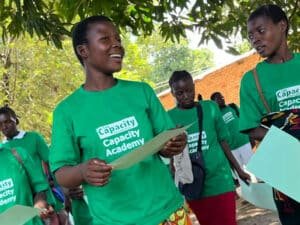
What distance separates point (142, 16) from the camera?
5.13 metres

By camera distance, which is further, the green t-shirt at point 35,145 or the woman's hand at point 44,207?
the green t-shirt at point 35,145

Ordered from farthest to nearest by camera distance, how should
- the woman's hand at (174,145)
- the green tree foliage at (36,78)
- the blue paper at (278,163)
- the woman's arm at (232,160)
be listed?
the green tree foliage at (36,78), the woman's arm at (232,160), the woman's hand at (174,145), the blue paper at (278,163)

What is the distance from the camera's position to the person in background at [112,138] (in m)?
2.41

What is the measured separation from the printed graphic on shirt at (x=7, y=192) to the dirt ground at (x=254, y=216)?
4.33 meters

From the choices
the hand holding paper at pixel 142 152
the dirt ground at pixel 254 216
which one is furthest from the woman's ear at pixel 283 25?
the dirt ground at pixel 254 216

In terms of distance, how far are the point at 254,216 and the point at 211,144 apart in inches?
137

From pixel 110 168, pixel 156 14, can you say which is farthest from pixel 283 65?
pixel 156 14

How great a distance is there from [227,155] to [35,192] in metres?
1.95

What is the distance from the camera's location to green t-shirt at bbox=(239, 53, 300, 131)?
2785 mm

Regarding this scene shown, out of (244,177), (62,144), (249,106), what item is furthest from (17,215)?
(244,177)

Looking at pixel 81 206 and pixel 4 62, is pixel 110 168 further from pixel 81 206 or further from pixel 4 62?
pixel 4 62

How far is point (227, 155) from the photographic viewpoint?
487cm

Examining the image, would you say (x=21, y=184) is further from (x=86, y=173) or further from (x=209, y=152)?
(x=209, y=152)

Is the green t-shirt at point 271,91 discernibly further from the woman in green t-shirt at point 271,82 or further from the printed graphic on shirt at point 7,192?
the printed graphic on shirt at point 7,192
